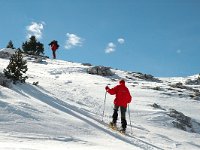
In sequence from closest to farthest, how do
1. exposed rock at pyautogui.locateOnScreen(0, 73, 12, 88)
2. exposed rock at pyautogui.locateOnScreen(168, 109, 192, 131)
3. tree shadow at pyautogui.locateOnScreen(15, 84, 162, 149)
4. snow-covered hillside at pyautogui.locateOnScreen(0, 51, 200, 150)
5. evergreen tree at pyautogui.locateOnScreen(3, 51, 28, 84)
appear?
1. snow-covered hillside at pyautogui.locateOnScreen(0, 51, 200, 150)
2. tree shadow at pyautogui.locateOnScreen(15, 84, 162, 149)
3. exposed rock at pyautogui.locateOnScreen(0, 73, 12, 88)
4. evergreen tree at pyautogui.locateOnScreen(3, 51, 28, 84)
5. exposed rock at pyautogui.locateOnScreen(168, 109, 192, 131)

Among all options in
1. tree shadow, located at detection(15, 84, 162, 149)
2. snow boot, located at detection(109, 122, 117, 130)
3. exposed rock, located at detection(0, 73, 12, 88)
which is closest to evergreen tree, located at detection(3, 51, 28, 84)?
tree shadow, located at detection(15, 84, 162, 149)

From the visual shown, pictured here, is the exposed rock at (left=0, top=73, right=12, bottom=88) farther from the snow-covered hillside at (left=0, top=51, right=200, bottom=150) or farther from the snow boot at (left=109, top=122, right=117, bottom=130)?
the snow boot at (left=109, top=122, right=117, bottom=130)

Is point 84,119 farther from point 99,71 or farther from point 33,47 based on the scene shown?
point 33,47

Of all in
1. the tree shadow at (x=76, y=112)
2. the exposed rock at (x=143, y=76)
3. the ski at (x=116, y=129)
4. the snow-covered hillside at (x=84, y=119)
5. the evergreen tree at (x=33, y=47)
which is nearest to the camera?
the snow-covered hillside at (x=84, y=119)

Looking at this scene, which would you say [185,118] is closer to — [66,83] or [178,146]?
[178,146]

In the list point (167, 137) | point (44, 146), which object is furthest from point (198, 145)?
point (44, 146)

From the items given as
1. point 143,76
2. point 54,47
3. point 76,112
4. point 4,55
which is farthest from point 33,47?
point 76,112

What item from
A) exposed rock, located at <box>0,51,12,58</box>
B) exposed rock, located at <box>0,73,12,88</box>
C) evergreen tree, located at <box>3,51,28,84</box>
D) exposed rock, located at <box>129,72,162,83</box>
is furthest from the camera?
exposed rock, located at <box>0,51,12,58</box>

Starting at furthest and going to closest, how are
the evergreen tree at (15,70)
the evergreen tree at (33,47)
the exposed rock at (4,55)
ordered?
the evergreen tree at (33,47)
the exposed rock at (4,55)
the evergreen tree at (15,70)

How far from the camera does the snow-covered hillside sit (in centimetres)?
1017

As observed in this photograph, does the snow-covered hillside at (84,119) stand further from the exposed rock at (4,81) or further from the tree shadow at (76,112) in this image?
the exposed rock at (4,81)

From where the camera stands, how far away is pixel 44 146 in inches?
356

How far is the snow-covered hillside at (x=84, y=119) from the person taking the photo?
1017cm

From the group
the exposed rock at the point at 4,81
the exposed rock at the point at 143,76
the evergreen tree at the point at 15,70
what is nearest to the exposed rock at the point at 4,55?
the exposed rock at the point at 143,76
